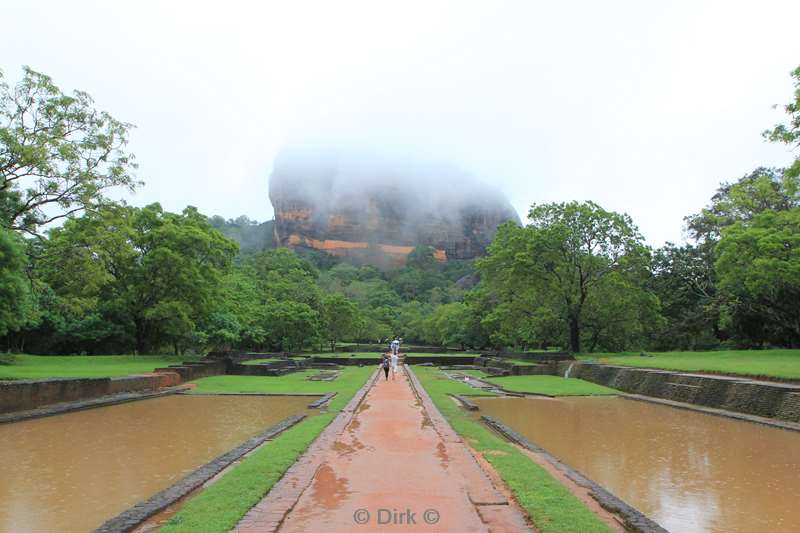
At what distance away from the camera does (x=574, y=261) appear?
1216 inches

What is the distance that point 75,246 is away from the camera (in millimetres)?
17875

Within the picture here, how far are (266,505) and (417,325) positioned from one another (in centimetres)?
6003

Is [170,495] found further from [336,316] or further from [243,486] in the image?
[336,316]

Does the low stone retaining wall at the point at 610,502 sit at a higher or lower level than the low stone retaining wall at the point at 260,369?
lower

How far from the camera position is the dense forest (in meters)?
17.3

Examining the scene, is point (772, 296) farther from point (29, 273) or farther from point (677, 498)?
point (29, 273)

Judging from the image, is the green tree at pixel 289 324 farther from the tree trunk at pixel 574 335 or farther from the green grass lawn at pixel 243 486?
the green grass lawn at pixel 243 486

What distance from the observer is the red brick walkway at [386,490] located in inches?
199

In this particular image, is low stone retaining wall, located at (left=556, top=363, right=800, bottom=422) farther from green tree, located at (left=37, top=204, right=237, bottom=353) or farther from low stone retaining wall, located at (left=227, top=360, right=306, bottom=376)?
green tree, located at (left=37, top=204, right=237, bottom=353)

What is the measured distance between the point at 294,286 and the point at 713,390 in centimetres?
3789

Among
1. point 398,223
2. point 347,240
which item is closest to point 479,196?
point 398,223

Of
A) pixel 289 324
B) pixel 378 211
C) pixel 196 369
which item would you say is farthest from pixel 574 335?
pixel 378 211

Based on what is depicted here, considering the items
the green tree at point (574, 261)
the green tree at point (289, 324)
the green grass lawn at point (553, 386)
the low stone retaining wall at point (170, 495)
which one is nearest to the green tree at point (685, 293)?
the green tree at point (574, 261)

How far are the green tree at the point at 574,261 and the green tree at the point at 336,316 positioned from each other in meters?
19.7
